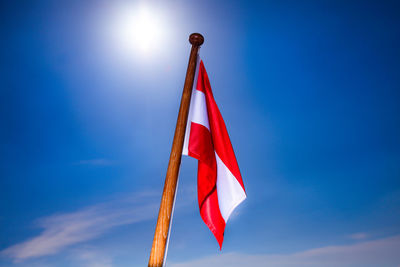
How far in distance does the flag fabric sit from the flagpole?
0.61m

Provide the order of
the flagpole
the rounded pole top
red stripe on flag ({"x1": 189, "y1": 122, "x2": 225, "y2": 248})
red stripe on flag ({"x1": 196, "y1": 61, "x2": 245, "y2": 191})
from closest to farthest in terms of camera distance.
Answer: the flagpole, red stripe on flag ({"x1": 189, "y1": 122, "x2": 225, "y2": 248}), the rounded pole top, red stripe on flag ({"x1": 196, "y1": 61, "x2": 245, "y2": 191})

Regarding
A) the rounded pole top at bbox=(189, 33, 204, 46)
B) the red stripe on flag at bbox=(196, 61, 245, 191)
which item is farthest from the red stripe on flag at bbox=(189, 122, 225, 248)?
the rounded pole top at bbox=(189, 33, 204, 46)

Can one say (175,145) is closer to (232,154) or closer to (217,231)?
(232,154)

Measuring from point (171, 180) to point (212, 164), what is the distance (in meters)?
1.64

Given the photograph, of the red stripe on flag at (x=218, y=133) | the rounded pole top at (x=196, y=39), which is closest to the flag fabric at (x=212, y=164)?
the red stripe on flag at (x=218, y=133)

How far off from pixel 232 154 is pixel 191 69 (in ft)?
6.82

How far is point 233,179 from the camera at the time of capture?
494 centimetres

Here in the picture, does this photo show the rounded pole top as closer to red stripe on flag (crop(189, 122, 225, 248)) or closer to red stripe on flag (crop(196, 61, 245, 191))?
red stripe on flag (crop(196, 61, 245, 191))

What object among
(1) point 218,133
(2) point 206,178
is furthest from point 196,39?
(2) point 206,178

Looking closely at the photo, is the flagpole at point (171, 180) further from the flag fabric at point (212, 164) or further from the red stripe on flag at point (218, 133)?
the red stripe on flag at point (218, 133)

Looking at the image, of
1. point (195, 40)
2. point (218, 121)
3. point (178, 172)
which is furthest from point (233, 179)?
point (195, 40)

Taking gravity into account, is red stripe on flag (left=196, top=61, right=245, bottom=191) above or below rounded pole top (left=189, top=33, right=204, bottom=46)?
below

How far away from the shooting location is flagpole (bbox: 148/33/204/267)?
2982 mm

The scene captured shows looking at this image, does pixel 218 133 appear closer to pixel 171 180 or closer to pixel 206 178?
pixel 206 178
